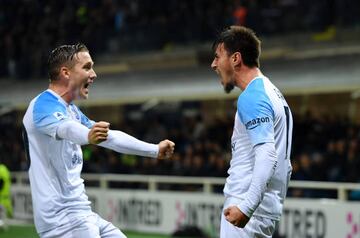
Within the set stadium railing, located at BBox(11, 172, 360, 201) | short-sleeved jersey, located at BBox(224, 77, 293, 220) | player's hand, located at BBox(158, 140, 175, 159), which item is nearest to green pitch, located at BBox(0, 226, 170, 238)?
stadium railing, located at BBox(11, 172, 360, 201)

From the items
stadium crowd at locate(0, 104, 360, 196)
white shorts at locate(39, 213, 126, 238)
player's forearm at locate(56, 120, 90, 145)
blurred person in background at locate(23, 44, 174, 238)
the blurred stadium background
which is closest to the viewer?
player's forearm at locate(56, 120, 90, 145)

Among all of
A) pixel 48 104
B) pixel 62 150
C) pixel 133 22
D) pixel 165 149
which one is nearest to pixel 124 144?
pixel 165 149

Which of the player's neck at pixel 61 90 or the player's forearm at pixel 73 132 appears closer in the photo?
the player's forearm at pixel 73 132

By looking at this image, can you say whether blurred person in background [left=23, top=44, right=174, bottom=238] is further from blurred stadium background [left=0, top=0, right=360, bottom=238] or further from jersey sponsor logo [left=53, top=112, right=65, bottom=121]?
blurred stadium background [left=0, top=0, right=360, bottom=238]

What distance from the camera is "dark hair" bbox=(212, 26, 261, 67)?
4.78 m

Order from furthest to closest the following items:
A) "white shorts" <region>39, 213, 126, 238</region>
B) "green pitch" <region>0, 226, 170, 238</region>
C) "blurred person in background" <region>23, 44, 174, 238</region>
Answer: "green pitch" <region>0, 226, 170, 238</region>, "white shorts" <region>39, 213, 126, 238</region>, "blurred person in background" <region>23, 44, 174, 238</region>

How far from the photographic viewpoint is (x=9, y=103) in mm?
26125

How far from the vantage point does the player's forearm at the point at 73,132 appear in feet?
15.0

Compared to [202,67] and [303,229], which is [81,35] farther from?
[303,229]

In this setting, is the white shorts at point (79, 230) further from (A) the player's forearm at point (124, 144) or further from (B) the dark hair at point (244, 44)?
(B) the dark hair at point (244, 44)

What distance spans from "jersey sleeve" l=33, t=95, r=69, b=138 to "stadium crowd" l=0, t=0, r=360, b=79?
12807 mm

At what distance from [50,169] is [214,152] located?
10886mm

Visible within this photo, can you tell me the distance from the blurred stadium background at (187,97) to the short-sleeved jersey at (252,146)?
6.89 metres

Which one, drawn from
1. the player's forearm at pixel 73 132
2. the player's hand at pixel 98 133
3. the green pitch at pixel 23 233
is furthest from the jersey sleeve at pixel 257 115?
the green pitch at pixel 23 233
